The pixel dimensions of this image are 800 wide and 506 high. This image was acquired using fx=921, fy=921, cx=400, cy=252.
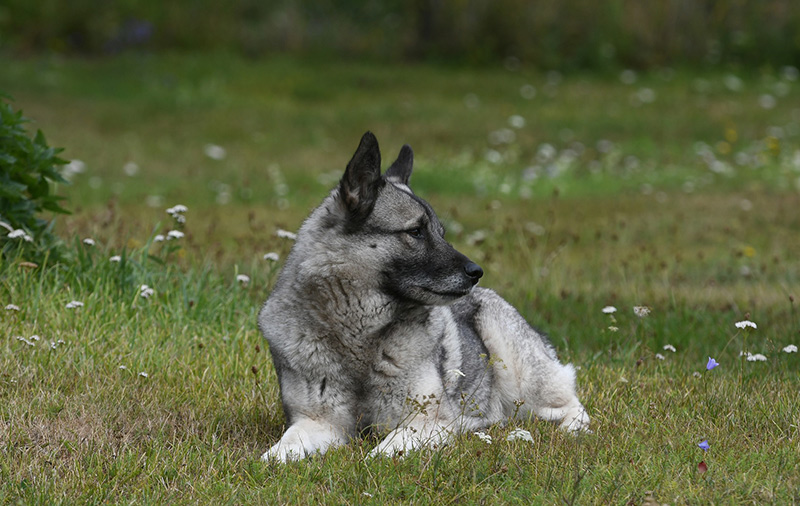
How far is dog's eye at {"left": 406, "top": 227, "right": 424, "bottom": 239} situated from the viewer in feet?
14.6

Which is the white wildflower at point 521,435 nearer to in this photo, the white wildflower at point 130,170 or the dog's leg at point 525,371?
the dog's leg at point 525,371

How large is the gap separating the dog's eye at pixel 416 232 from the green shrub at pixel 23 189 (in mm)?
2706

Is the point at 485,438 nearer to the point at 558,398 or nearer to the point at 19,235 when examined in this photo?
the point at 558,398

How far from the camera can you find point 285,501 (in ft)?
12.1

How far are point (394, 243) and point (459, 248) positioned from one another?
16.8 feet

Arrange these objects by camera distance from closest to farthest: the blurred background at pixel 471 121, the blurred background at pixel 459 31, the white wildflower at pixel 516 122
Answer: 1. the blurred background at pixel 471 121
2. the white wildflower at pixel 516 122
3. the blurred background at pixel 459 31

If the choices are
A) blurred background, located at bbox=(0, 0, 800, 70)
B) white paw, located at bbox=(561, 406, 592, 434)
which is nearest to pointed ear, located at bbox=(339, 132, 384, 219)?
white paw, located at bbox=(561, 406, 592, 434)

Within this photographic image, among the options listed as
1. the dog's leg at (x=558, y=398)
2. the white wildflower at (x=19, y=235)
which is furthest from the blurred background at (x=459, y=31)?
the dog's leg at (x=558, y=398)

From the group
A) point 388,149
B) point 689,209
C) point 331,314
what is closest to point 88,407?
point 331,314

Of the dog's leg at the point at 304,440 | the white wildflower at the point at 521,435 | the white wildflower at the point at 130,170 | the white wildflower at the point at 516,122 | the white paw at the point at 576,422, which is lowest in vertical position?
the white wildflower at the point at 516,122

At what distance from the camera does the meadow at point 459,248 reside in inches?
153

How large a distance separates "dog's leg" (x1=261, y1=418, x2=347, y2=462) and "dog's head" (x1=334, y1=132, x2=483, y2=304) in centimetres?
71

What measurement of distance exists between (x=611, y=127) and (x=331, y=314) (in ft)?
43.3

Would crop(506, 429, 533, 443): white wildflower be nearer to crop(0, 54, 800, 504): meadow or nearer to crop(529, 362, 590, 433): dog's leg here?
crop(0, 54, 800, 504): meadow
